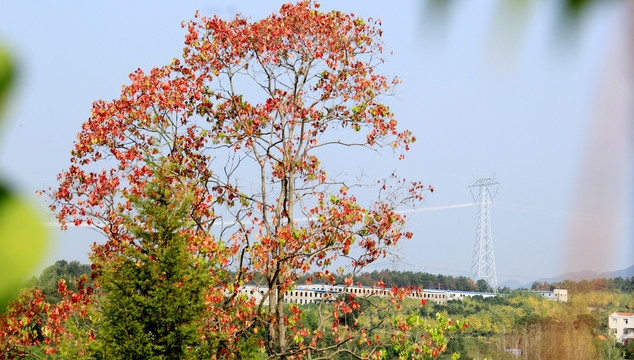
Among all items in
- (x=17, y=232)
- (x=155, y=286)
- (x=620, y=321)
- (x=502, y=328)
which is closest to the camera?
(x=17, y=232)

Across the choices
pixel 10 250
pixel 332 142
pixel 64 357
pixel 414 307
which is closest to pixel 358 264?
pixel 332 142

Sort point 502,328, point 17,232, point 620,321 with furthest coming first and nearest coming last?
point 502,328
point 620,321
point 17,232

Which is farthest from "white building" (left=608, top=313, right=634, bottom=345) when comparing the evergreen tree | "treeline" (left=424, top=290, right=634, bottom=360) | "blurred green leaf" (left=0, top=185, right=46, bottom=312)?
"treeline" (left=424, top=290, right=634, bottom=360)

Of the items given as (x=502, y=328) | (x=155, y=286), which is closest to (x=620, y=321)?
(x=155, y=286)

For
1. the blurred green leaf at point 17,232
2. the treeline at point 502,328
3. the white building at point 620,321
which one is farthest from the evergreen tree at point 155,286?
the treeline at point 502,328

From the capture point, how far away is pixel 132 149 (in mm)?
7148

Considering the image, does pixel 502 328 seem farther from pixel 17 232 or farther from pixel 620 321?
pixel 17 232

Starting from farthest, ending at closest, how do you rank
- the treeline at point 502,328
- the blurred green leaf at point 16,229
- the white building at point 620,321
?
the treeline at point 502,328 → the white building at point 620,321 → the blurred green leaf at point 16,229

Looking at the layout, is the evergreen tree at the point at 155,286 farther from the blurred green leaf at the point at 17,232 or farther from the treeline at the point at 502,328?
the treeline at the point at 502,328

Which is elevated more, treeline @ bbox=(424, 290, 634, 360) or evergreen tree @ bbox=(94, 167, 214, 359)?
evergreen tree @ bbox=(94, 167, 214, 359)

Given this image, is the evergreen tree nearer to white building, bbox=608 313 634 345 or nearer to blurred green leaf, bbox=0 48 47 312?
white building, bbox=608 313 634 345

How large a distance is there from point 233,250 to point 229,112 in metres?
1.67

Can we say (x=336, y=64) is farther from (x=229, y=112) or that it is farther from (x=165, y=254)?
(x=165, y=254)

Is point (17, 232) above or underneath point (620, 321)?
above
